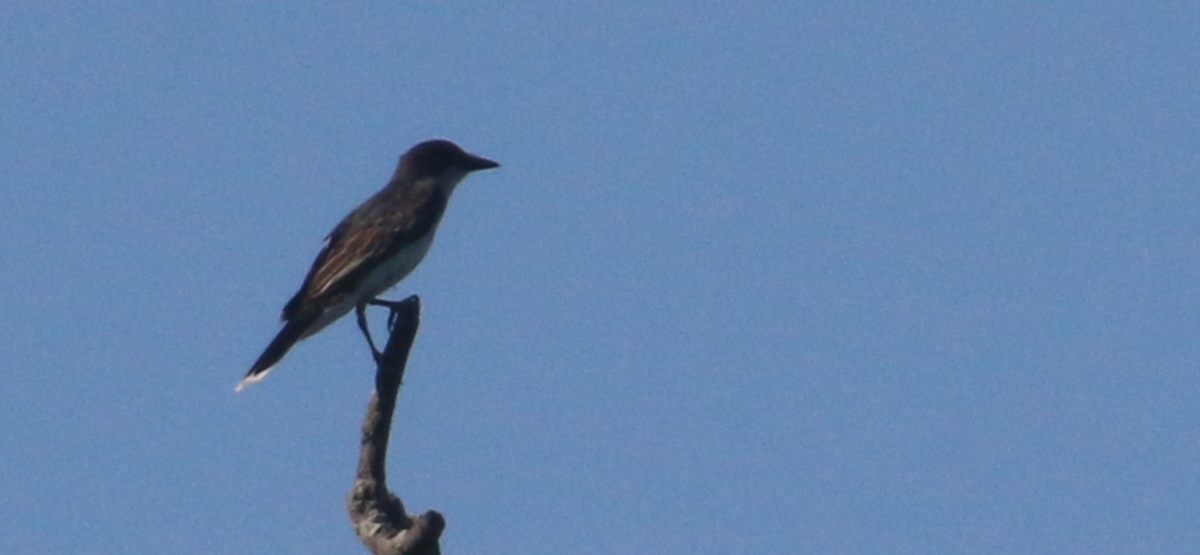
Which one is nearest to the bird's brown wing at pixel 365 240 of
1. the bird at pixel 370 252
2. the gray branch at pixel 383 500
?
the bird at pixel 370 252

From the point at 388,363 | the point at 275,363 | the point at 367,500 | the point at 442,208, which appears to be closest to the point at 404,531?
the point at 367,500

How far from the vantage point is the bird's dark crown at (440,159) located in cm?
1736

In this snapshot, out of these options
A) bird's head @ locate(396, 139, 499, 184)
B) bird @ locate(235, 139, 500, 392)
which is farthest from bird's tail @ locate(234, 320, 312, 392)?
bird's head @ locate(396, 139, 499, 184)

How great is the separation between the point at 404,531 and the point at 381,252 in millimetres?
6009

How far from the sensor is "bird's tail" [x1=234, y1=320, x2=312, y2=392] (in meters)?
14.3

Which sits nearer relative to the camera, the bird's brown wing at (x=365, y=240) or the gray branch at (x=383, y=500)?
the gray branch at (x=383, y=500)

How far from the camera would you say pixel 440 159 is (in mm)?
17406

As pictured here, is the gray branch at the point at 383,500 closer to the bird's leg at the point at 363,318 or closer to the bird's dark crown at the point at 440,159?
the bird's leg at the point at 363,318

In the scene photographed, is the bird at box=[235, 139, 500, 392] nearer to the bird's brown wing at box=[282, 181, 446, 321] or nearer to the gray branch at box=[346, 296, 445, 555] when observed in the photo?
the bird's brown wing at box=[282, 181, 446, 321]

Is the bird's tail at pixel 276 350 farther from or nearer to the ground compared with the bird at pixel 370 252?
nearer to the ground

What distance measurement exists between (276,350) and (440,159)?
11.3 ft

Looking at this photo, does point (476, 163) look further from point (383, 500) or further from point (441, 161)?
point (383, 500)

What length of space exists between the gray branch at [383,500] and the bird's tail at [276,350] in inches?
133

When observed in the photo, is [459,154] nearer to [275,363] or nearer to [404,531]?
[275,363]
